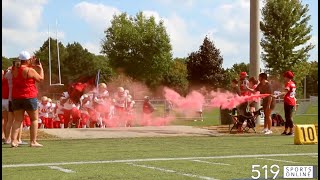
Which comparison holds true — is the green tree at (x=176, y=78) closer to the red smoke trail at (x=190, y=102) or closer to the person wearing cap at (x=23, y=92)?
the red smoke trail at (x=190, y=102)

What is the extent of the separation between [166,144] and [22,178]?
248 inches

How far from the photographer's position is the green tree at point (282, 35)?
1965 inches

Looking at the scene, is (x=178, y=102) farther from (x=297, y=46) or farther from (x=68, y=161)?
(x=297, y=46)

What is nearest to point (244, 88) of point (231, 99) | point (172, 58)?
point (231, 99)

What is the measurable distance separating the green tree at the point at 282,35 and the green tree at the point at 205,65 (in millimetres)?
17497

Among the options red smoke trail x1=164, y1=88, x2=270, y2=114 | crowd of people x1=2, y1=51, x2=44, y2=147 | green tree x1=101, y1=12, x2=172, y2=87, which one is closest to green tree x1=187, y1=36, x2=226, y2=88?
green tree x1=101, y1=12, x2=172, y2=87

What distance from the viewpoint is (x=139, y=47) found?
7944cm

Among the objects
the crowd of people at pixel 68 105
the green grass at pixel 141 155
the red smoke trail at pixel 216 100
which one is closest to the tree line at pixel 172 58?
the red smoke trail at pixel 216 100

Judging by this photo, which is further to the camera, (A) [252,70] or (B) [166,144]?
(A) [252,70]

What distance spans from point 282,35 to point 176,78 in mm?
21026

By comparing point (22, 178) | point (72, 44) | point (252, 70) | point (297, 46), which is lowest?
point (22, 178)

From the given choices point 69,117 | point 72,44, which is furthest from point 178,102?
point 72,44

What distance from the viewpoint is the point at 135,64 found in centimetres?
7688

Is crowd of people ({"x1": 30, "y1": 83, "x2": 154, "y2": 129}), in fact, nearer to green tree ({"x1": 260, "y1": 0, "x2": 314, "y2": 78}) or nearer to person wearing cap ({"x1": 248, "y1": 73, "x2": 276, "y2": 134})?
person wearing cap ({"x1": 248, "y1": 73, "x2": 276, "y2": 134})
